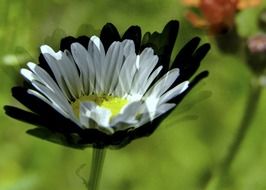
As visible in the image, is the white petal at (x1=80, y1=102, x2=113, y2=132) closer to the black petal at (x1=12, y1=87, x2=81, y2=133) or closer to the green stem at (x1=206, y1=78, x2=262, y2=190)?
the black petal at (x1=12, y1=87, x2=81, y2=133)

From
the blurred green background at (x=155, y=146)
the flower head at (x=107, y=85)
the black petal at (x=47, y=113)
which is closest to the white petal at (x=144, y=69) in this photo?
the flower head at (x=107, y=85)

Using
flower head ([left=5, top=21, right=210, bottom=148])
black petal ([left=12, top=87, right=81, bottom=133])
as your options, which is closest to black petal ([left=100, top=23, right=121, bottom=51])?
flower head ([left=5, top=21, right=210, bottom=148])

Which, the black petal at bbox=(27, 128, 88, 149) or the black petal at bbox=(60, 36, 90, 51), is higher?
the black petal at bbox=(60, 36, 90, 51)

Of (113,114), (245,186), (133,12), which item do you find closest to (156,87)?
(113,114)

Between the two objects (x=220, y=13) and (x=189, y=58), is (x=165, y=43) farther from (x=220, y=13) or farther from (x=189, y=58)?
(x=220, y=13)

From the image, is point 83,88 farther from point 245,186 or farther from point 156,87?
point 245,186

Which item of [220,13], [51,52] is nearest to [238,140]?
[220,13]
